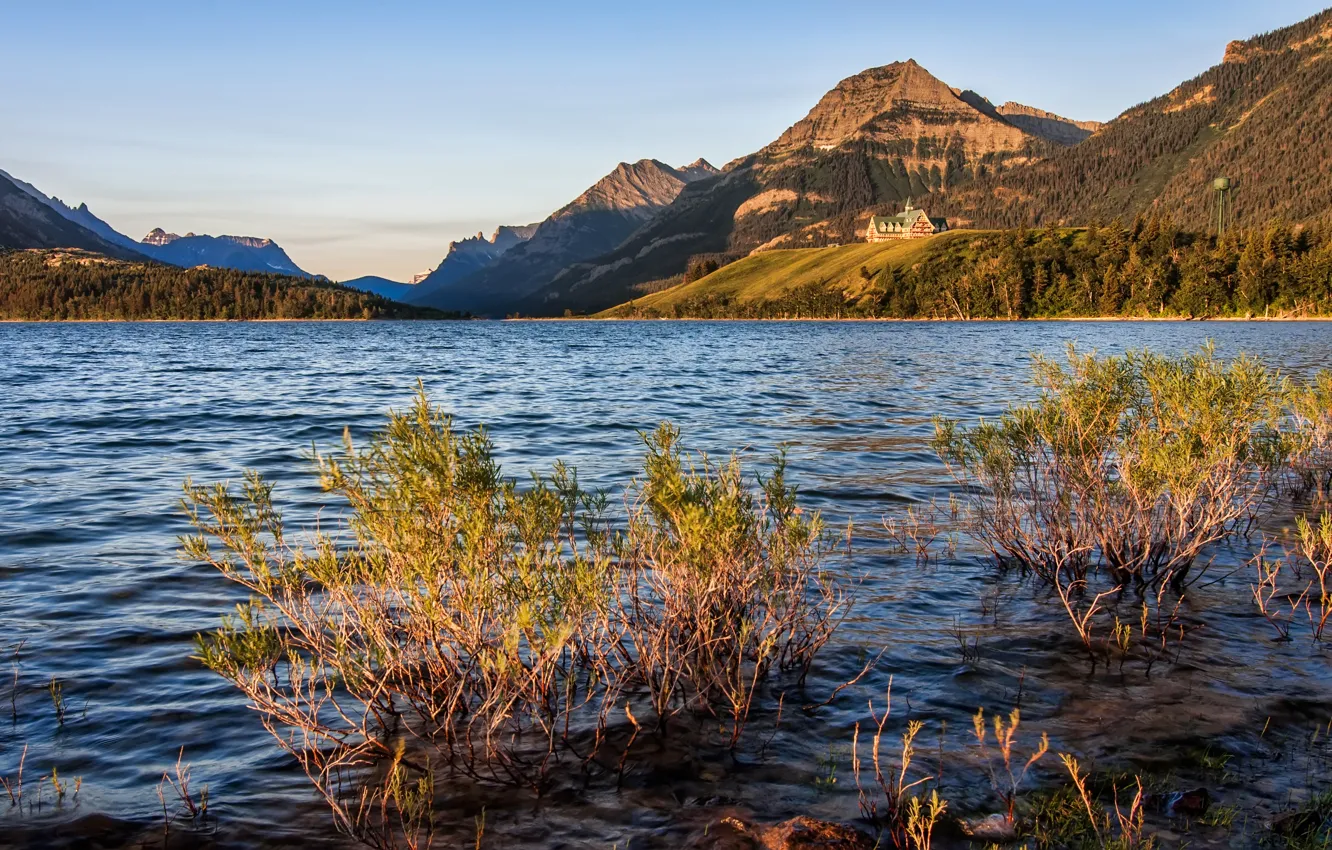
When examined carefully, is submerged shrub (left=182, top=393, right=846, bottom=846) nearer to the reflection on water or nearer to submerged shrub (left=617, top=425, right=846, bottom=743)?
submerged shrub (left=617, top=425, right=846, bottom=743)

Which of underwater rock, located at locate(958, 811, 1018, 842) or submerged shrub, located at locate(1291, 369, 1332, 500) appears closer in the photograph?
underwater rock, located at locate(958, 811, 1018, 842)

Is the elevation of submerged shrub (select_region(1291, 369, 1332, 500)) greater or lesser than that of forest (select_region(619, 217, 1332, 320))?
lesser

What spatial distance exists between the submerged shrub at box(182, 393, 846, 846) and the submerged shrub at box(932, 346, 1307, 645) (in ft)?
15.7

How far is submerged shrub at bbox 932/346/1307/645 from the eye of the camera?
10.8 meters

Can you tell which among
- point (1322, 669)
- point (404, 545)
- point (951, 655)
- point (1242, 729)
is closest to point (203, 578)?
point (404, 545)

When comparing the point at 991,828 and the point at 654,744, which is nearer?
the point at 991,828

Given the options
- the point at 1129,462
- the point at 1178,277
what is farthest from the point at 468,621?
the point at 1178,277

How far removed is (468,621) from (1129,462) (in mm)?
8626

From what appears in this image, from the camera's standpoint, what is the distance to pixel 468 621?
271 inches

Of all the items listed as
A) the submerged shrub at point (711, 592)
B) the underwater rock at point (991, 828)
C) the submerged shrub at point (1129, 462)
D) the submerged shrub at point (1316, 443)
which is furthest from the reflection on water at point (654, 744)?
the submerged shrub at point (1316, 443)

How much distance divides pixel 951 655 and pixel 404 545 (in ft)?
20.8

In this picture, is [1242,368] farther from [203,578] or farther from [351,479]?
[203,578]

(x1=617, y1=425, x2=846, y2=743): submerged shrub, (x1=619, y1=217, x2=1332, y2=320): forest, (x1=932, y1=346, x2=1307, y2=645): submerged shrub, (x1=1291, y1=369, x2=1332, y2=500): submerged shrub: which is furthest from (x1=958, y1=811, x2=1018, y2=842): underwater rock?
(x1=619, y1=217, x2=1332, y2=320): forest

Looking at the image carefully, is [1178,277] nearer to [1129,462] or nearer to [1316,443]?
[1316,443]
